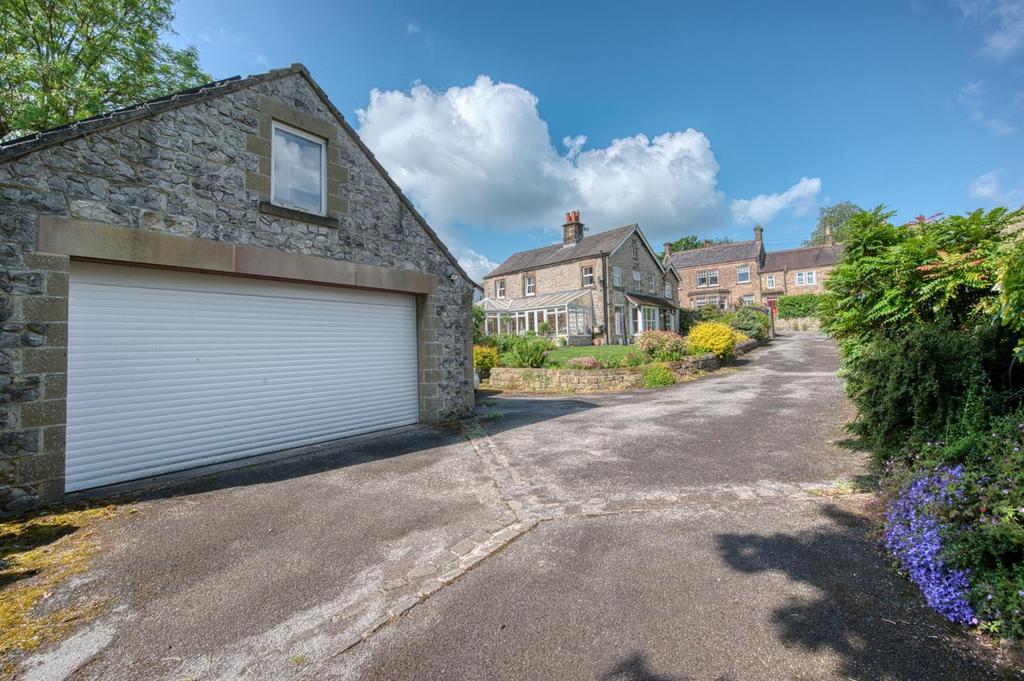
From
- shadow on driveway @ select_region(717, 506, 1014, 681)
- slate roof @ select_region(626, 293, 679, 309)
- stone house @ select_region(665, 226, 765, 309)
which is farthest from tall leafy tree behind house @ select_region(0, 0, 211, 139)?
stone house @ select_region(665, 226, 765, 309)

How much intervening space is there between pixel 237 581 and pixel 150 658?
0.81 m

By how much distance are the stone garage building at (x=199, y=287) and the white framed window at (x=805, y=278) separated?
1938 inches

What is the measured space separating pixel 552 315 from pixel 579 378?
1390 cm

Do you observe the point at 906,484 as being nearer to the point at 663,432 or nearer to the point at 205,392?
the point at 663,432

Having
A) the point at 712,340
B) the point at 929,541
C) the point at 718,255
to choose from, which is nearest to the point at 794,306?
the point at 718,255

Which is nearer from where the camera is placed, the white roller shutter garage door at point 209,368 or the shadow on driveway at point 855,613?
the shadow on driveway at point 855,613

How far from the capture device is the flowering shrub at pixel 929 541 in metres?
2.76

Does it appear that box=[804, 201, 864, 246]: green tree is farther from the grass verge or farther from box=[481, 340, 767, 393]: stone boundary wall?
the grass verge

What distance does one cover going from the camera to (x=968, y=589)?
9.01 feet

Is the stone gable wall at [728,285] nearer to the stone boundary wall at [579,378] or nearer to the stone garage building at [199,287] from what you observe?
the stone boundary wall at [579,378]

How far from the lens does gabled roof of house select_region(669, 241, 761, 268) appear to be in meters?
45.0

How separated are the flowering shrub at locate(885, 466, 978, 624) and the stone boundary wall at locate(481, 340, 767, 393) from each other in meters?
11.4

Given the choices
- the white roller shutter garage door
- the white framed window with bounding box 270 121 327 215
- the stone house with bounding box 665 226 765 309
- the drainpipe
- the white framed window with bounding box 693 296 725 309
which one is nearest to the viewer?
the white roller shutter garage door

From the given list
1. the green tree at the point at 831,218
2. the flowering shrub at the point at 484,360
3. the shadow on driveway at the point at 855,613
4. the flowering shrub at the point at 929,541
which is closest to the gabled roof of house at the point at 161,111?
the shadow on driveway at the point at 855,613
